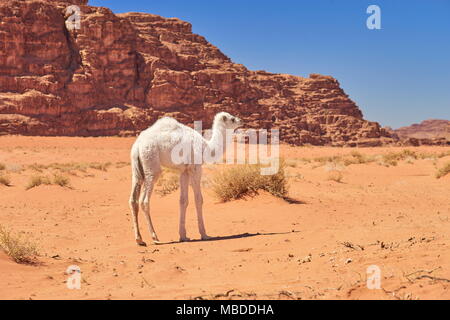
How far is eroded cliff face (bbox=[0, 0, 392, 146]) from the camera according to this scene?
7588 centimetres

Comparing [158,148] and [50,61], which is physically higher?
[50,61]

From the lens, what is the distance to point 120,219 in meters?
12.4

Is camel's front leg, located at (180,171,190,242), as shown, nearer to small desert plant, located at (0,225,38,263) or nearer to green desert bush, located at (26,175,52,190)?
small desert plant, located at (0,225,38,263)

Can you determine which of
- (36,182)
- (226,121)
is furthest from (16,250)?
(36,182)

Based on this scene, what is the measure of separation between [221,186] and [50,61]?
76.1 meters

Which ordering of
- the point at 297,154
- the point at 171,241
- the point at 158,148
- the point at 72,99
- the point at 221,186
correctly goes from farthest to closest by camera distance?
the point at 72,99 → the point at 297,154 → the point at 221,186 → the point at 171,241 → the point at 158,148

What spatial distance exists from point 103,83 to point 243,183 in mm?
76507

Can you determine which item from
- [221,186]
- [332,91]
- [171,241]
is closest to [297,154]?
[221,186]

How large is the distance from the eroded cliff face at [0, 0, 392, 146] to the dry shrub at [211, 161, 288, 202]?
64.5 meters

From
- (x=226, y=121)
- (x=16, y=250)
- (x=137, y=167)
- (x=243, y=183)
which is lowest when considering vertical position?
(x=16, y=250)

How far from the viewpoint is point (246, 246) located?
833 centimetres

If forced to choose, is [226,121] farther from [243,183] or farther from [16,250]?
[16,250]

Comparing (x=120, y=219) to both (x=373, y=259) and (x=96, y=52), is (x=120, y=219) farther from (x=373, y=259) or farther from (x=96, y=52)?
(x=96, y=52)

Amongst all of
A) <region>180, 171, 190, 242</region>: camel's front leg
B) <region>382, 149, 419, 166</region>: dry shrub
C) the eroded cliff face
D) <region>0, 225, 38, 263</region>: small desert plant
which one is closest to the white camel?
<region>180, 171, 190, 242</region>: camel's front leg
